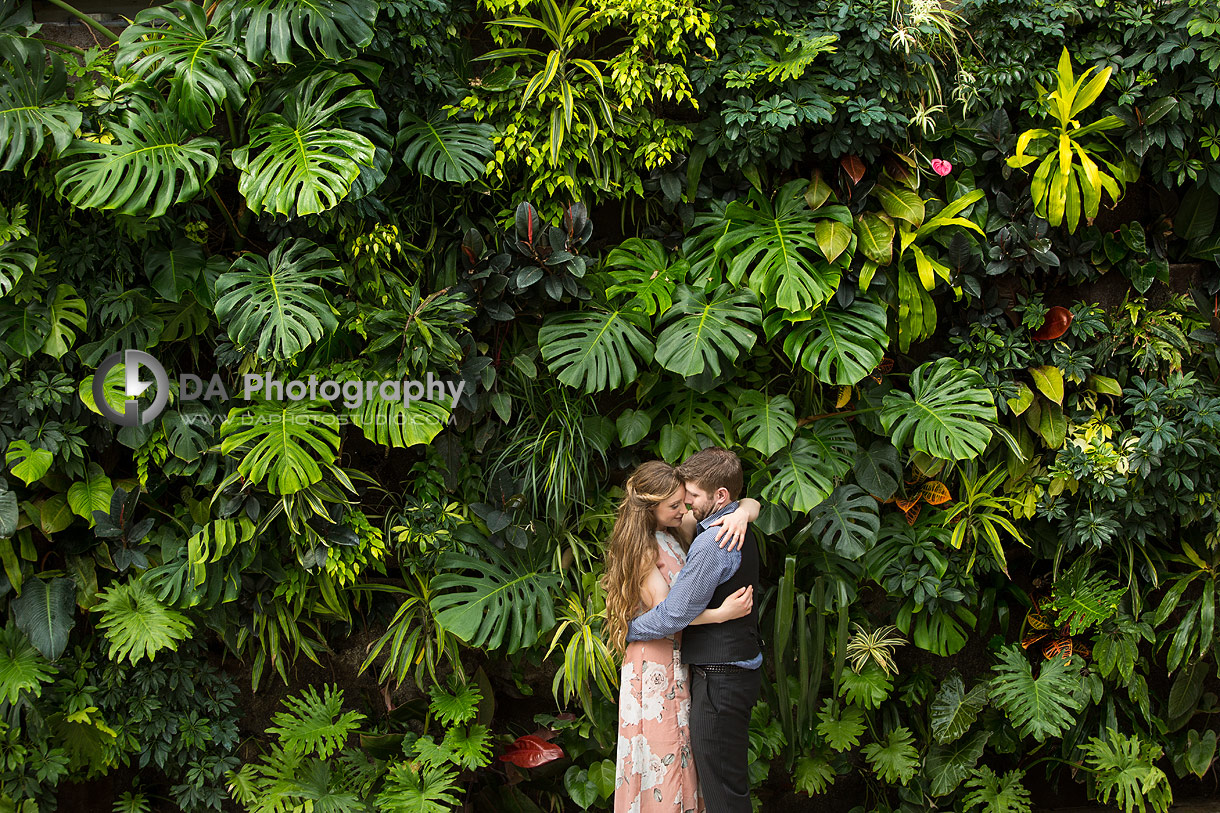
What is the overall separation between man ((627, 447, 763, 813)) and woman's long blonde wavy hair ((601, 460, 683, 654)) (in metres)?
0.08

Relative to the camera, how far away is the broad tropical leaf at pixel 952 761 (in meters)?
3.67

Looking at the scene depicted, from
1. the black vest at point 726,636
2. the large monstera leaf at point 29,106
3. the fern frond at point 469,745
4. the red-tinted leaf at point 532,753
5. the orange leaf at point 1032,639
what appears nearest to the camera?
Answer: the black vest at point 726,636

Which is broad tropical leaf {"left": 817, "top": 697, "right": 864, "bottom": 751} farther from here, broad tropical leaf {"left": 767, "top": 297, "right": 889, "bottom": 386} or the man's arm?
broad tropical leaf {"left": 767, "top": 297, "right": 889, "bottom": 386}

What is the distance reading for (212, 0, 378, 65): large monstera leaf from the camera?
3174mm

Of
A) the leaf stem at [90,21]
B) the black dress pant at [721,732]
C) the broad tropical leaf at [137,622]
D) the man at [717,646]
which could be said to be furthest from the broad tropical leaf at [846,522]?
the leaf stem at [90,21]

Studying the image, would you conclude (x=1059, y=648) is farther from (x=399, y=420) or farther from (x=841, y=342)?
(x=399, y=420)

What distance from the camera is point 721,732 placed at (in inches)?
117

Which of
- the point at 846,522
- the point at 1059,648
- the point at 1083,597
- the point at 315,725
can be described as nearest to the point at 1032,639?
the point at 1059,648

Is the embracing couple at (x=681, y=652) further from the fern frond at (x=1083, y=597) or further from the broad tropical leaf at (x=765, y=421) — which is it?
the fern frond at (x=1083, y=597)

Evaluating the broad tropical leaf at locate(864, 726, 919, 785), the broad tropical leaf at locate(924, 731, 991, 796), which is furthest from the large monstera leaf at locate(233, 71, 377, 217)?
the broad tropical leaf at locate(924, 731, 991, 796)

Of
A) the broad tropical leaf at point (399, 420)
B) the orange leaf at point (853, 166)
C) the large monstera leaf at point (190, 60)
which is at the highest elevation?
the large monstera leaf at point (190, 60)

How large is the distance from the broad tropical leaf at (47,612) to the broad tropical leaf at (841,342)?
2.84m

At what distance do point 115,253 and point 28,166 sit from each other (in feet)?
1.29

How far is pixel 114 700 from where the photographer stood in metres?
3.46
